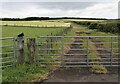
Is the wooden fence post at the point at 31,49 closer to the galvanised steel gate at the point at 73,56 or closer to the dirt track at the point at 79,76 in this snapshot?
the galvanised steel gate at the point at 73,56

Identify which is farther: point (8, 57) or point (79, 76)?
point (8, 57)

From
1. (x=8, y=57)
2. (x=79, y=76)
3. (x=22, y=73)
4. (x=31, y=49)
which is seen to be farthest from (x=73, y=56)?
(x=22, y=73)

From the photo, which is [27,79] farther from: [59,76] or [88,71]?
[88,71]

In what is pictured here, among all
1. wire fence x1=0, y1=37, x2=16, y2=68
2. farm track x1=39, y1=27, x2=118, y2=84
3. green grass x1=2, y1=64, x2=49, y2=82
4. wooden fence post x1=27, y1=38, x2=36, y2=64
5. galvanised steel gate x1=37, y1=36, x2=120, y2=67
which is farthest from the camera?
galvanised steel gate x1=37, y1=36, x2=120, y2=67

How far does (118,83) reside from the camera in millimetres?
10062

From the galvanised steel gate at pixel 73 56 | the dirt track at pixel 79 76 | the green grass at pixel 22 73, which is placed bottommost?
the dirt track at pixel 79 76

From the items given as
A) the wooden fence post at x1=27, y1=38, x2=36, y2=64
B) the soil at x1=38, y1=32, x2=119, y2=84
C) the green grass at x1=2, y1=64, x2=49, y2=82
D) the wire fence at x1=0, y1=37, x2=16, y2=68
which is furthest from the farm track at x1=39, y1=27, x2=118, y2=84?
the wire fence at x1=0, y1=37, x2=16, y2=68

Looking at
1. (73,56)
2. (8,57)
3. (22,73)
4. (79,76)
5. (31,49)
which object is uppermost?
(31,49)

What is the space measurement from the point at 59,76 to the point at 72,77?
0.50m

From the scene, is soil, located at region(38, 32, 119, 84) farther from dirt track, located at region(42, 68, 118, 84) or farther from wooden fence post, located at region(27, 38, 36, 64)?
wooden fence post, located at region(27, 38, 36, 64)

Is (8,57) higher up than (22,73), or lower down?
higher up

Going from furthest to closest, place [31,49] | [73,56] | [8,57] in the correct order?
[73,56] < [31,49] < [8,57]

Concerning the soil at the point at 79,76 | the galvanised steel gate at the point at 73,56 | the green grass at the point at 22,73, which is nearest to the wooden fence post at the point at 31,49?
the galvanised steel gate at the point at 73,56

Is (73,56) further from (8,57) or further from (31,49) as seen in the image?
(8,57)
